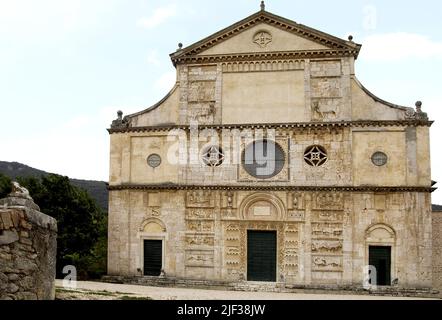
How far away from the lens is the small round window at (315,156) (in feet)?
83.8

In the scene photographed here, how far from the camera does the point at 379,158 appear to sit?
82.7ft

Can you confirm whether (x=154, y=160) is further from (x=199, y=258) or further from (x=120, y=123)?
(x=199, y=258)

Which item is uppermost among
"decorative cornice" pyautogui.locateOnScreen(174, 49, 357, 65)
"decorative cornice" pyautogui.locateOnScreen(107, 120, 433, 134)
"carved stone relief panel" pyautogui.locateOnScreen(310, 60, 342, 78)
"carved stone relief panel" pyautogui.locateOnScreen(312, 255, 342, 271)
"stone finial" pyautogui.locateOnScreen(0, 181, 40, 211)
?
"decorative cornice" pyautogui.locateOnScreen(174, 49, 357, 65)

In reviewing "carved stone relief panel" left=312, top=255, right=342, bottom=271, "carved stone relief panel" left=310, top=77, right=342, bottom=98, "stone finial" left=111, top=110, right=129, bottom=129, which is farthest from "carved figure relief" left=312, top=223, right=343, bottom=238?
"stone finial" left=111, top=110, right=129, bottom=129

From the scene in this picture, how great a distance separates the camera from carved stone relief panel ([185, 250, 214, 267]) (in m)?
25.6

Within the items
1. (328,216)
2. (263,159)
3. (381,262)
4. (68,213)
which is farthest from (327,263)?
(68,213)

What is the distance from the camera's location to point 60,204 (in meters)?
35.5

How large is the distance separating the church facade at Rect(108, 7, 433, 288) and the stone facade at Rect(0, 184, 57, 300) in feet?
53.0

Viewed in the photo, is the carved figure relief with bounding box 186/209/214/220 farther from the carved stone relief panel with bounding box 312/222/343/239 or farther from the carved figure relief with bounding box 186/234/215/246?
the carved stone relief panel with bounding box 312/222/343/239

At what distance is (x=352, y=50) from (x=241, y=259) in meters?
11.3

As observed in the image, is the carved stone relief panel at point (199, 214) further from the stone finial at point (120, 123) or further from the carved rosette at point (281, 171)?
the stone finial at point (120, 123)

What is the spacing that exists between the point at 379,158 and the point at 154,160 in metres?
10.9

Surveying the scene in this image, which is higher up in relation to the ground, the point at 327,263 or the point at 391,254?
the point at 391,254

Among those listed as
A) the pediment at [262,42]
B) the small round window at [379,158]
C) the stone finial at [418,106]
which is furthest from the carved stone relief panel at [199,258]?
the stone finial at [418,106]
